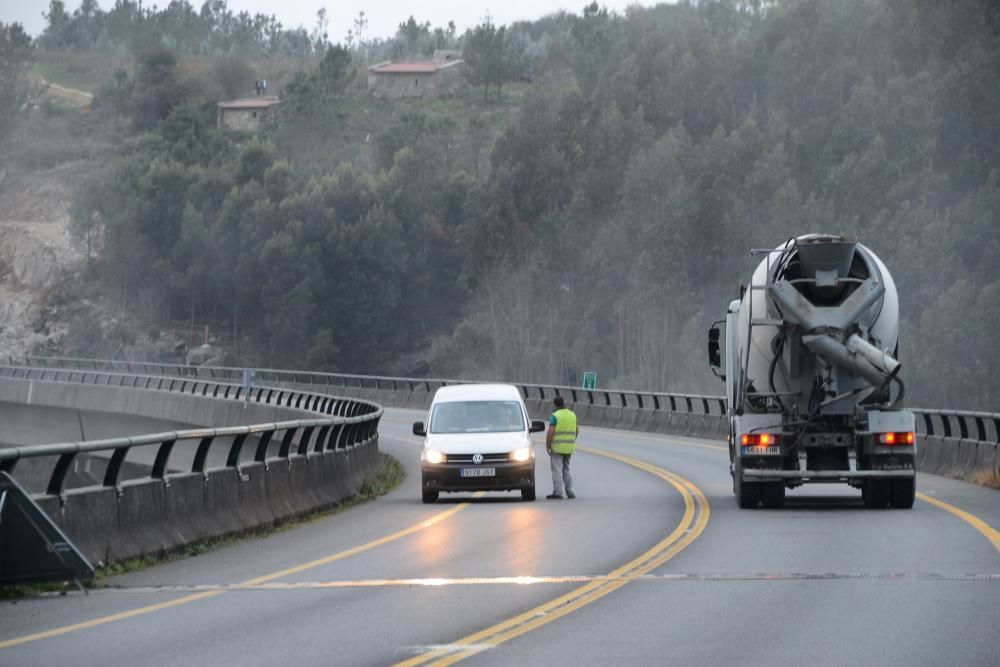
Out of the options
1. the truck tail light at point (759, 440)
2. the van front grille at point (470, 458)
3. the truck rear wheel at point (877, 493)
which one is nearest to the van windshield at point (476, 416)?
the van front grille at point (470, 458)

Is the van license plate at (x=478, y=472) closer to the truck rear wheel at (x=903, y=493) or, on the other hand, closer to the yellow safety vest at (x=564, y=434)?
the yellow safety vest at (x=564, y=434)

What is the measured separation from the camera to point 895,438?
2480cm

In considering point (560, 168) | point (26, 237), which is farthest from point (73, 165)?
point (560, 168)

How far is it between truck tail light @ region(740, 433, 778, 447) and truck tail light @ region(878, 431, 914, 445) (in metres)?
1.46

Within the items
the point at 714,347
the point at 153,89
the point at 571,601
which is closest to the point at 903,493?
the point at 714,347

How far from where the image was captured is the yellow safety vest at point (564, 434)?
93.3ft

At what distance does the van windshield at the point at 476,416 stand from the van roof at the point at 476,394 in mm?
95

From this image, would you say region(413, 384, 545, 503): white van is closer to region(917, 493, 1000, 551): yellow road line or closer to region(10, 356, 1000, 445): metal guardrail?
region(917, 493, 1000, 551): yellow road line

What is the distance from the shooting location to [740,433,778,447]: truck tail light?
24.8 meters

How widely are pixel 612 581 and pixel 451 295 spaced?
109579 millimetres

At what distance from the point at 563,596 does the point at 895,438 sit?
36.8ft

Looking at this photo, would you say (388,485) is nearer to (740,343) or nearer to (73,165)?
(740,343)

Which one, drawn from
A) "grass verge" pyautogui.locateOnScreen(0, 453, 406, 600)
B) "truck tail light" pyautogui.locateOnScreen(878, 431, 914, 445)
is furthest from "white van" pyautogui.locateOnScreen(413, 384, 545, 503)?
"truck tail light" pyautogui.locateOnScreen(878, 431, 914, 445)

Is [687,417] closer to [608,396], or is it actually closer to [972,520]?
[608,396]
